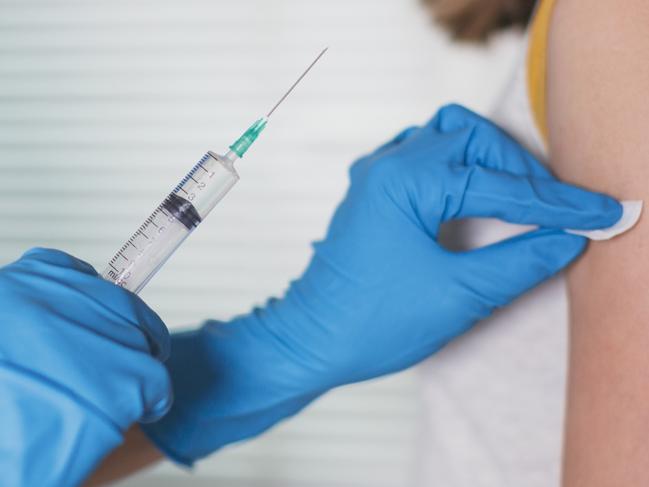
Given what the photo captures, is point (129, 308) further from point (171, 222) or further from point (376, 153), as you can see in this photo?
point (376, 153)

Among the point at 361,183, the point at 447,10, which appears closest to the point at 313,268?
the point at 361,183

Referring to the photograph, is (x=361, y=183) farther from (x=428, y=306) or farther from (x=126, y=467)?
(x=126, y=467)

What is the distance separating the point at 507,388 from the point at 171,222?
0.66 meters

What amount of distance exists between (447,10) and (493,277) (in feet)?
2.06

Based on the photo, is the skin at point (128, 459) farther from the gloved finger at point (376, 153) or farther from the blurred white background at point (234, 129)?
the blurred white background at point (234, 129)

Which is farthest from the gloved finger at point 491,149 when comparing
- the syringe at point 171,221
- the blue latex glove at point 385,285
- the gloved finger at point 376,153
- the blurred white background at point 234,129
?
the blurred white background at point 234,129

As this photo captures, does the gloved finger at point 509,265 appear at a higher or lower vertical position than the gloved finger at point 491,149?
lower

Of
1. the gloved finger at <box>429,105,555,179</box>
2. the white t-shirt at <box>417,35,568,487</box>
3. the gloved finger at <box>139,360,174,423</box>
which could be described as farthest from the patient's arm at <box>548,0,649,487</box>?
the gloved finger at <box>139,360,174,423</box>

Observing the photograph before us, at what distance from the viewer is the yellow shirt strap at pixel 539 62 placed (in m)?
1.03

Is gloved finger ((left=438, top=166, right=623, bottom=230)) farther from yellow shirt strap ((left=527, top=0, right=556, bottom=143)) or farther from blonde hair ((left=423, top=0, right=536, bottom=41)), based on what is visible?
blonde hair ((left=423, top=0, right=536, bottom=41))

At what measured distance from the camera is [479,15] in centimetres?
146

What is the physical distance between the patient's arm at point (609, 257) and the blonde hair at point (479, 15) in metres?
0.47

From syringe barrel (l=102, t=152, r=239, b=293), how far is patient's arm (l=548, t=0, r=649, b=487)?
→ 454mm

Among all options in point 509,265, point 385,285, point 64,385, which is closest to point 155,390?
point 64,385
